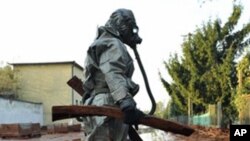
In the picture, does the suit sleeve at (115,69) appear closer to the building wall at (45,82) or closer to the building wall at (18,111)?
the building wall at (18,111)

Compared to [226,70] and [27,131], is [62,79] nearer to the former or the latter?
[226,70]

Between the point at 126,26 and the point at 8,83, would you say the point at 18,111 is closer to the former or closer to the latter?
the point at 8,83

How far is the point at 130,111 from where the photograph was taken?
3.17 meters

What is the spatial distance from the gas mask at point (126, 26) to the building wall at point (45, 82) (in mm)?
48008

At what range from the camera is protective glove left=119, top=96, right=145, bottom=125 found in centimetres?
317

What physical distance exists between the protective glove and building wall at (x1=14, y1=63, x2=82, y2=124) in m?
48.6

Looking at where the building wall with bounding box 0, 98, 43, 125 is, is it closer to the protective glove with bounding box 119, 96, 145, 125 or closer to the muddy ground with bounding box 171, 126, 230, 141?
the muddy ground with bounding box 171, 126, 230, 141

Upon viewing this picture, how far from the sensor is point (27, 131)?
2258 centimetres

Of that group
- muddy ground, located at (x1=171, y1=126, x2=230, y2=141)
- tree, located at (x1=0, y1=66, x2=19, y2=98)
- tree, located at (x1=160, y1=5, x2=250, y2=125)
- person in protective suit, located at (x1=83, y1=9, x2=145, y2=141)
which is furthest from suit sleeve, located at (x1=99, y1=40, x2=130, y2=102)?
tree, located at (x1=0, y1=66, x2=19, y2=98)

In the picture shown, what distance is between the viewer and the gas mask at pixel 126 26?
12.4 feet

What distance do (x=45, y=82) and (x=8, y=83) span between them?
3.75 metres

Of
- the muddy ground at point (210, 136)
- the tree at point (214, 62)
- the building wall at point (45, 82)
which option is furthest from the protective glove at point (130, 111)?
the building wall at point (45, 82)

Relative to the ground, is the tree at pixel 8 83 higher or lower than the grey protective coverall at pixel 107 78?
higher

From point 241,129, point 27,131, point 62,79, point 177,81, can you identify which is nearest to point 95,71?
point 241,129
